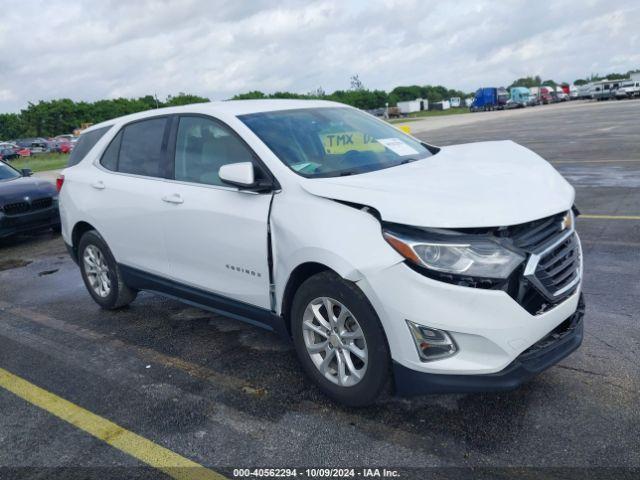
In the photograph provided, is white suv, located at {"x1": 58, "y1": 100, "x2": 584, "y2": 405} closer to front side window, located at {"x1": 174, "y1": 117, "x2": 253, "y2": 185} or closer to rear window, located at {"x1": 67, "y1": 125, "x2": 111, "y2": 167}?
front side window, located at {"x1": 174, "y1": 117, "x2": 253, "y2": 185}

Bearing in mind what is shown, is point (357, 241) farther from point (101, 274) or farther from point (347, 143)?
Answer: point (101, 274)

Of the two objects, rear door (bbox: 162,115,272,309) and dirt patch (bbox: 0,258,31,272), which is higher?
rear door (bbox: 162,115,272,309)

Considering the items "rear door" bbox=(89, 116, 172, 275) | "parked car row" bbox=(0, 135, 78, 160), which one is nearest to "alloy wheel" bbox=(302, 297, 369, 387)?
"rear door" bbox=(89, 116, 172, 275)

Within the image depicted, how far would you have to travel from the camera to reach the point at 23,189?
907cm

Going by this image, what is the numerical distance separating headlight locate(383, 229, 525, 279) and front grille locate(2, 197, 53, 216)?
7808 millimetres

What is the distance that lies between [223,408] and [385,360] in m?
1.08

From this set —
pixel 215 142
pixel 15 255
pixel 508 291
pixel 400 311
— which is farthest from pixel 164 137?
pixel 15 255

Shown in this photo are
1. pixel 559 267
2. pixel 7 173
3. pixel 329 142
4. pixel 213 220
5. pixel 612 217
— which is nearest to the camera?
pixel 559 267

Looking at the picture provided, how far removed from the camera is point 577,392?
10.8 ft

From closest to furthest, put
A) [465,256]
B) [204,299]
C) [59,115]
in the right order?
[465,256], [204,299], [59,115]

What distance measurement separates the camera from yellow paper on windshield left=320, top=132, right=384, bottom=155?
393 cm

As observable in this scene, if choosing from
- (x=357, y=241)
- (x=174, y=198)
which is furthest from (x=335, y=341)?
(x=174, y=198)

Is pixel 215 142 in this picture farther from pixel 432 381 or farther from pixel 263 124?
pixel 432 381

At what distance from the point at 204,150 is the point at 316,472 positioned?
2.35m
